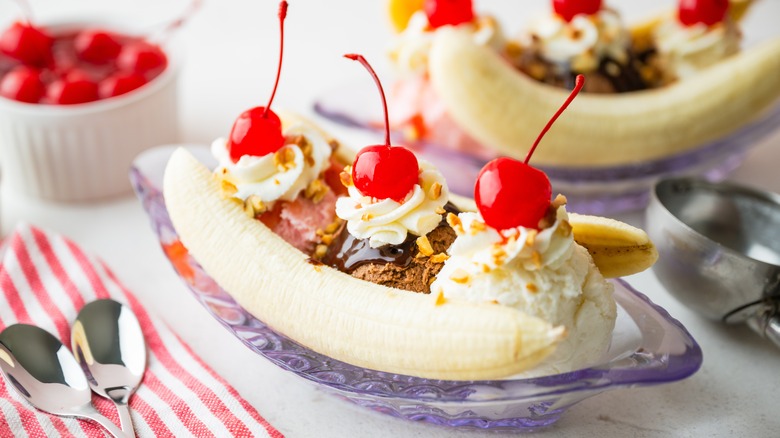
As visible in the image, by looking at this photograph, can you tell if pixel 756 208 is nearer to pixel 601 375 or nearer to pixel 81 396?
pixel 601 375

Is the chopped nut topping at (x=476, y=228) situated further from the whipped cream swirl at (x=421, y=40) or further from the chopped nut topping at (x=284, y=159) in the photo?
the whipped cream swirl at (x=421, y=40)

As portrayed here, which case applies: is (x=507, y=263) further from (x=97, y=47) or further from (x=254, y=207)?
(x=97, y=47)

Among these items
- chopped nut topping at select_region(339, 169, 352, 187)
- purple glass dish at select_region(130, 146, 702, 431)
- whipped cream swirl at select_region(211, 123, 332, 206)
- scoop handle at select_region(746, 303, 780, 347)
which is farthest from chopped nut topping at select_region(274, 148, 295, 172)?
scoop handle at select_region(746, 303, 780, 347)

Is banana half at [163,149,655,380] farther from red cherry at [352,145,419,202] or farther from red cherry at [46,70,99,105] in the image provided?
red cherry at [46,70,99,105]

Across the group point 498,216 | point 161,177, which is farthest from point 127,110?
point 498,216

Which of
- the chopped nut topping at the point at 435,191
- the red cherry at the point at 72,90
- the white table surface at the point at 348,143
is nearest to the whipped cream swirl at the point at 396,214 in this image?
the chopped nut topping at the point at 435,191
